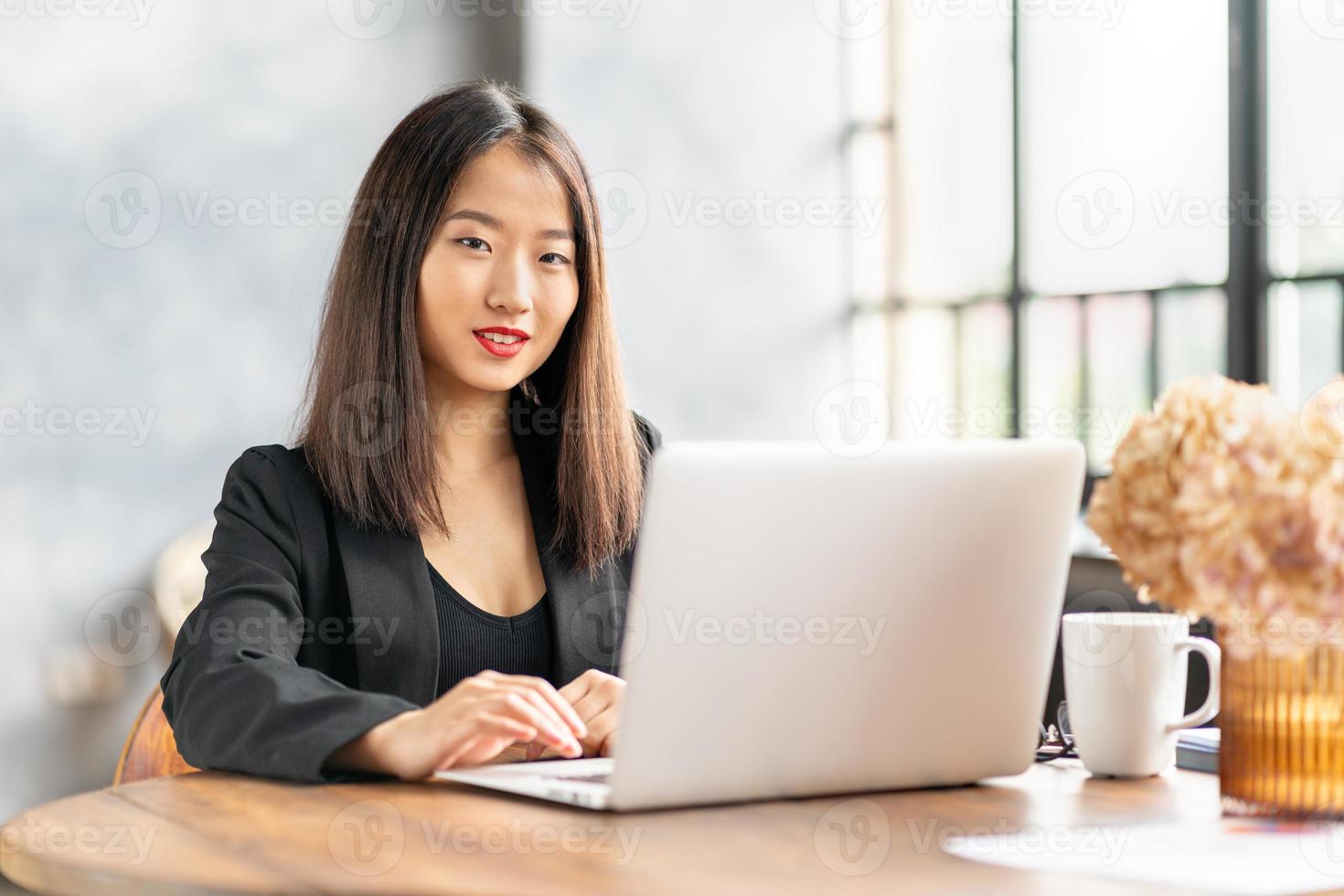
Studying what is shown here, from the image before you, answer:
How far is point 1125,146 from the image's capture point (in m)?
4.07

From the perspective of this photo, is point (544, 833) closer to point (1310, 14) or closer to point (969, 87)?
point (1310, 14)

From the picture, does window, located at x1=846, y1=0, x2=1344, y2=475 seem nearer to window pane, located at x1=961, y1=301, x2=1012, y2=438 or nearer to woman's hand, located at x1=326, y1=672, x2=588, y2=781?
window pane, located at x1=961, y1=301, x2=1012, y2=438

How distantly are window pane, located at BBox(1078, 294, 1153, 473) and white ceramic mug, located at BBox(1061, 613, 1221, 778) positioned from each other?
9.01 feet

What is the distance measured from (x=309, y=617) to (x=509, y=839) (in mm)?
714

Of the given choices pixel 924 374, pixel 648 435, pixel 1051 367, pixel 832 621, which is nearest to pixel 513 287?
pixel 648 435

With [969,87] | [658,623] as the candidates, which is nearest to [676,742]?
[658,623]

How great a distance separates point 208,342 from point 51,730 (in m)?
1.08

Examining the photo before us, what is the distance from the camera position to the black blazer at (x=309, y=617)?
130 centimetres

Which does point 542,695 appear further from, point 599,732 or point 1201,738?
point 1201,738

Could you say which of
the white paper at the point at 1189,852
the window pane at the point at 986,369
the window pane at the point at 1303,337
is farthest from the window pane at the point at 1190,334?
the white paper at the point at 1189,852

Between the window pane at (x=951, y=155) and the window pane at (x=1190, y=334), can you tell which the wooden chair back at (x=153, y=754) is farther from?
the window pane at (x=951, y=155)

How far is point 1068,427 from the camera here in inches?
167

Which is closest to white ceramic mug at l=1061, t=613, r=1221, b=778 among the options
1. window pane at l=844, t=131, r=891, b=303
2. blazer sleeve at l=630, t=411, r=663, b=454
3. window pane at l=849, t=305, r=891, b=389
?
blazer sleeve at l=630, t=411, r=663, b=454

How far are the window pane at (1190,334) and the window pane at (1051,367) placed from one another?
0.31 metres
